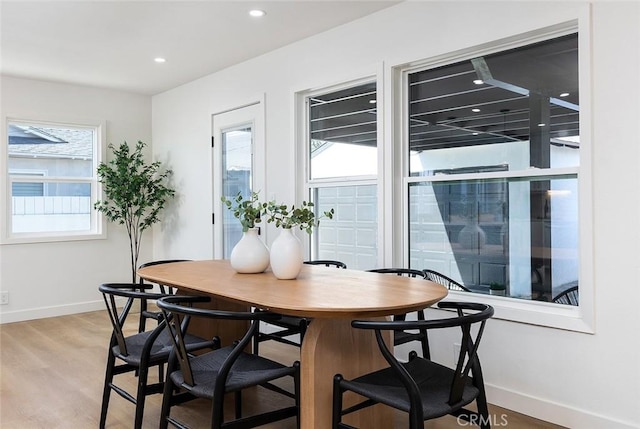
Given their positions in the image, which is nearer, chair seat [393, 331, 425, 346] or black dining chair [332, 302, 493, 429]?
black dining chair [332, 302, 493, 429]

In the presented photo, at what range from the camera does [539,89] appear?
2.81 m

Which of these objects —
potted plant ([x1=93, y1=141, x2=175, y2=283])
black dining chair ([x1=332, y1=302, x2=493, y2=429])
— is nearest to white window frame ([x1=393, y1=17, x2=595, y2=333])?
black dining chair ([x1=332, y1=302, x2=493, y2=429])

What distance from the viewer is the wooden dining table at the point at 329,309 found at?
187 centimetres

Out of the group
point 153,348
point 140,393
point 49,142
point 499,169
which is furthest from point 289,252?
point 49,142

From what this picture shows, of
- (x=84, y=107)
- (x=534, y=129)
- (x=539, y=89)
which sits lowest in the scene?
(x=534, y=129)

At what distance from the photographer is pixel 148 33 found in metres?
3.89

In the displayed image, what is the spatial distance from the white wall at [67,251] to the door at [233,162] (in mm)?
1484

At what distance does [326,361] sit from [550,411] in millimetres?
1445

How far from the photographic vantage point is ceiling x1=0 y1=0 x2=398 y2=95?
339cm

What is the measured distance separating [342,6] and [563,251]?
6.87 feet

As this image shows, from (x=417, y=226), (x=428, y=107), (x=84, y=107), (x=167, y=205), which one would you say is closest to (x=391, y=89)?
(x=428, y=107)

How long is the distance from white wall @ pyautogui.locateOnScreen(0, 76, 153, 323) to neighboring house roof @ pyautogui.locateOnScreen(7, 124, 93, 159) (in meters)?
0.16

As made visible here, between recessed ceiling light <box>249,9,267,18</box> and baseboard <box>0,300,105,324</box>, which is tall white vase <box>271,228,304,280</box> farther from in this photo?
baseboard <box>0,300,105,324</box>

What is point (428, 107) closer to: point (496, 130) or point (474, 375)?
point (496, 130)
